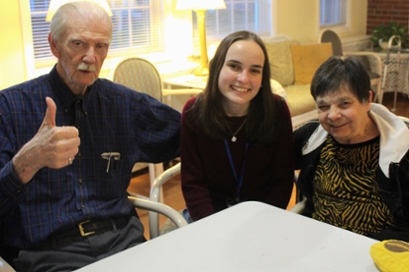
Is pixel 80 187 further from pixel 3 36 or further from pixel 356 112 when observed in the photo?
pixel 3 36

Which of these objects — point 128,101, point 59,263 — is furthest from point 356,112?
point 59,263

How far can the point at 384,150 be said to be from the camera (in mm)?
1550

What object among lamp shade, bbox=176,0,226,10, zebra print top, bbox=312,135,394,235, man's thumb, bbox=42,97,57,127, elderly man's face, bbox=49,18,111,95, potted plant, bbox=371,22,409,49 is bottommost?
zebra print top, bbox=312,135,394,235

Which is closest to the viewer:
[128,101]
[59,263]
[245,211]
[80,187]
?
[245,211]

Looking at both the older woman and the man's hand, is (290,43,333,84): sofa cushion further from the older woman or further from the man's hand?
the man's hand

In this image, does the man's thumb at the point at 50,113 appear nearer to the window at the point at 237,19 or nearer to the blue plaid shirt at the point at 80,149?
the blue plaid shirt at the point at 80,149

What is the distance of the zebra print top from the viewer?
5.16 ft

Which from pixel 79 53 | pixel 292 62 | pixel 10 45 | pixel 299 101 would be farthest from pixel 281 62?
pixel 79 53

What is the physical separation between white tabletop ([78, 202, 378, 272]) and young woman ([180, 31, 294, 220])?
442mm

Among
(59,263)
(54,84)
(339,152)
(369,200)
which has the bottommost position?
(59,263)

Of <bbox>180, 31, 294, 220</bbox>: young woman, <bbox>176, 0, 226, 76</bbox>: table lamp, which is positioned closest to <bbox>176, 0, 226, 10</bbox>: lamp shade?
<bbox>176, 0, 226, 76</bbox>: table lamp

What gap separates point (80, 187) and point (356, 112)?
0.91 metres

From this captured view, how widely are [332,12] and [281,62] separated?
1903 millimetres

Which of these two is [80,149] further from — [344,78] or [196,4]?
[196,4]
